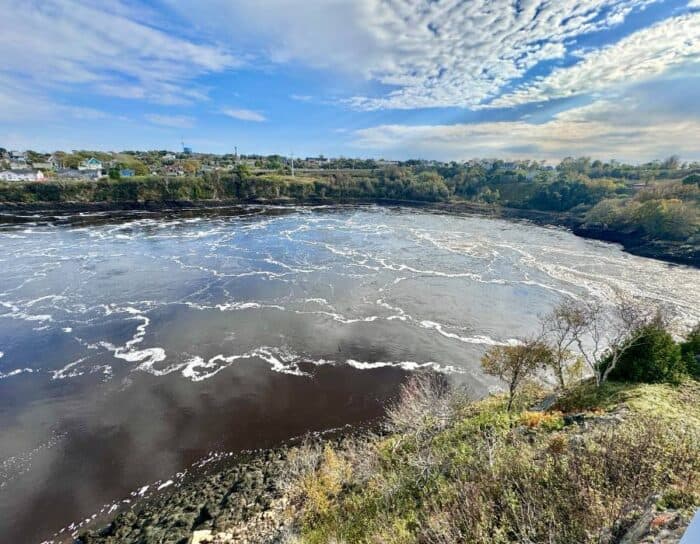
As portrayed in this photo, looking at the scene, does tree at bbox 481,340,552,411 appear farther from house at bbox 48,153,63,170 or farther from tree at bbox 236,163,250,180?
house at bbox 48,153,63,170

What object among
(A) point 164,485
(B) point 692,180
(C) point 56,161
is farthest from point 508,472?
(C) point 56,161

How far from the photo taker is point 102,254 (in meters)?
46.4

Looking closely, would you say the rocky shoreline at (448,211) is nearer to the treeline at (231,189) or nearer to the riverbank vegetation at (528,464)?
the treeline at (231,189)

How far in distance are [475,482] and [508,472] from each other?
3.11 ft

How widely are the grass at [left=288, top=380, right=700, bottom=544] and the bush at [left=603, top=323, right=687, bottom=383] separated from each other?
782 millimetres

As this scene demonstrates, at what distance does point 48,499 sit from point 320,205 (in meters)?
95.8

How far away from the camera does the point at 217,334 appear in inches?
1064

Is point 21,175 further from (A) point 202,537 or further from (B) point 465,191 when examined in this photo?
(B) point 465,191

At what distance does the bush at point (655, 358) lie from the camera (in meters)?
17.8

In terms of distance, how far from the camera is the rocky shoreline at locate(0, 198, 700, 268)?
52938 millimetres

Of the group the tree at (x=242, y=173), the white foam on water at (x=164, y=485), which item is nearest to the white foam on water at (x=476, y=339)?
the white foam on water at (x=164, y=485)

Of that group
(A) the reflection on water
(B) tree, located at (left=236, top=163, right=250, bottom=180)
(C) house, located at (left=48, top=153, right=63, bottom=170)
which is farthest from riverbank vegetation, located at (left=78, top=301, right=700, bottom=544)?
(C) house, located at (left=48, top=153, right=63, bottom=170)

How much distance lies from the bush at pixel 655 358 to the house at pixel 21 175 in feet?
416

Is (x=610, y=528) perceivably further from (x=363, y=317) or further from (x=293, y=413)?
(x=363, y=317)
